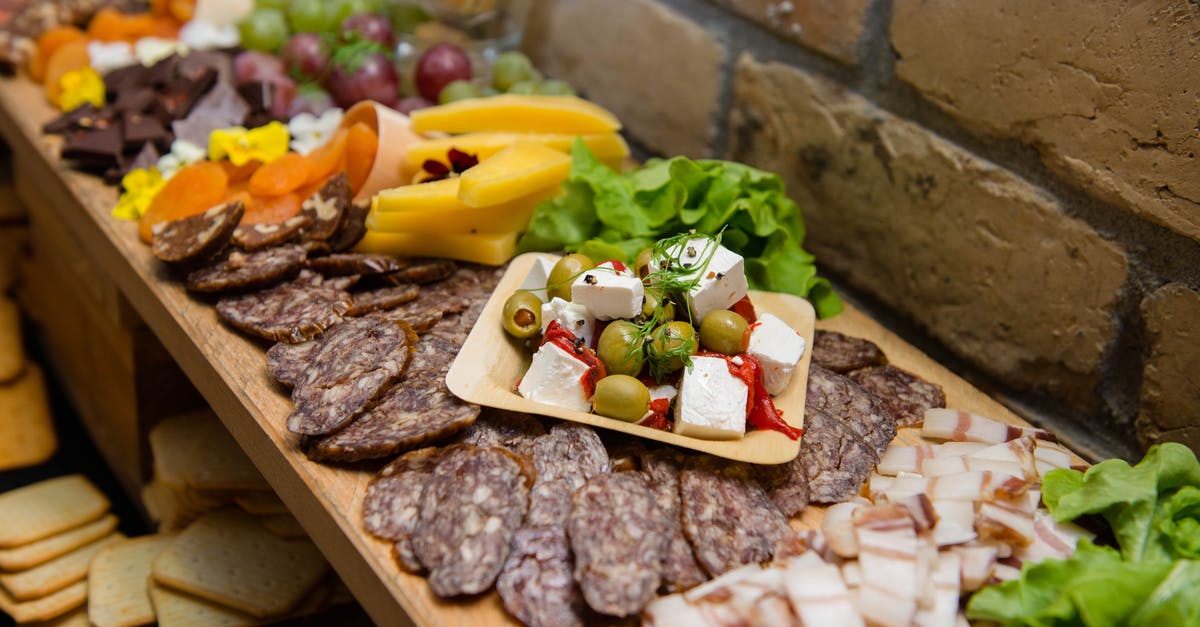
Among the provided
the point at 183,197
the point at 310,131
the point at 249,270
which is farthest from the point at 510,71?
the point at 249,270

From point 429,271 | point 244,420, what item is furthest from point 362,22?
point 244,420

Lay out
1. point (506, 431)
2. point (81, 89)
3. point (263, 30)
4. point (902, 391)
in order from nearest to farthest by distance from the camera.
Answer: point (506, 431) → point (902, 391) → point (81, 89) → point (263, 30)

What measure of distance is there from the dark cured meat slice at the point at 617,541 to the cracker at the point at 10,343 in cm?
215

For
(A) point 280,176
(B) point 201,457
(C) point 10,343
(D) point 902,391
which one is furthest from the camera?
(C) point 10,343

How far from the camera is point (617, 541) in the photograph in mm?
1224

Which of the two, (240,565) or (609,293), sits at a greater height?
(609,293)

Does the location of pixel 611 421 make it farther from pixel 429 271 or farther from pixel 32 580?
pixel 32 580

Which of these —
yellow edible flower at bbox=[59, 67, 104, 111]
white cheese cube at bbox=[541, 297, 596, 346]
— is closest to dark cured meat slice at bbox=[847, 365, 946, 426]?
white cheese cube at bbox=[541, 297, 596, 346]

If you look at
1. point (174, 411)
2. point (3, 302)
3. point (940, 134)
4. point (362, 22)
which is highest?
point (940, 134)

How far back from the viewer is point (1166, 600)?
41.8 inches

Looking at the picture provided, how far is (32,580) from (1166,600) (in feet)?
6.90

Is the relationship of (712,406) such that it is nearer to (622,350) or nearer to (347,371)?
(622,350)

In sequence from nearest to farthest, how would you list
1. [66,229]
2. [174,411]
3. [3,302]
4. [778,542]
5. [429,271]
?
1. [778,542]
2. [429,271]
3. [174,411]
4. [66,229]
5. [3,302]

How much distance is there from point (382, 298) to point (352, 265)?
0.10 m
